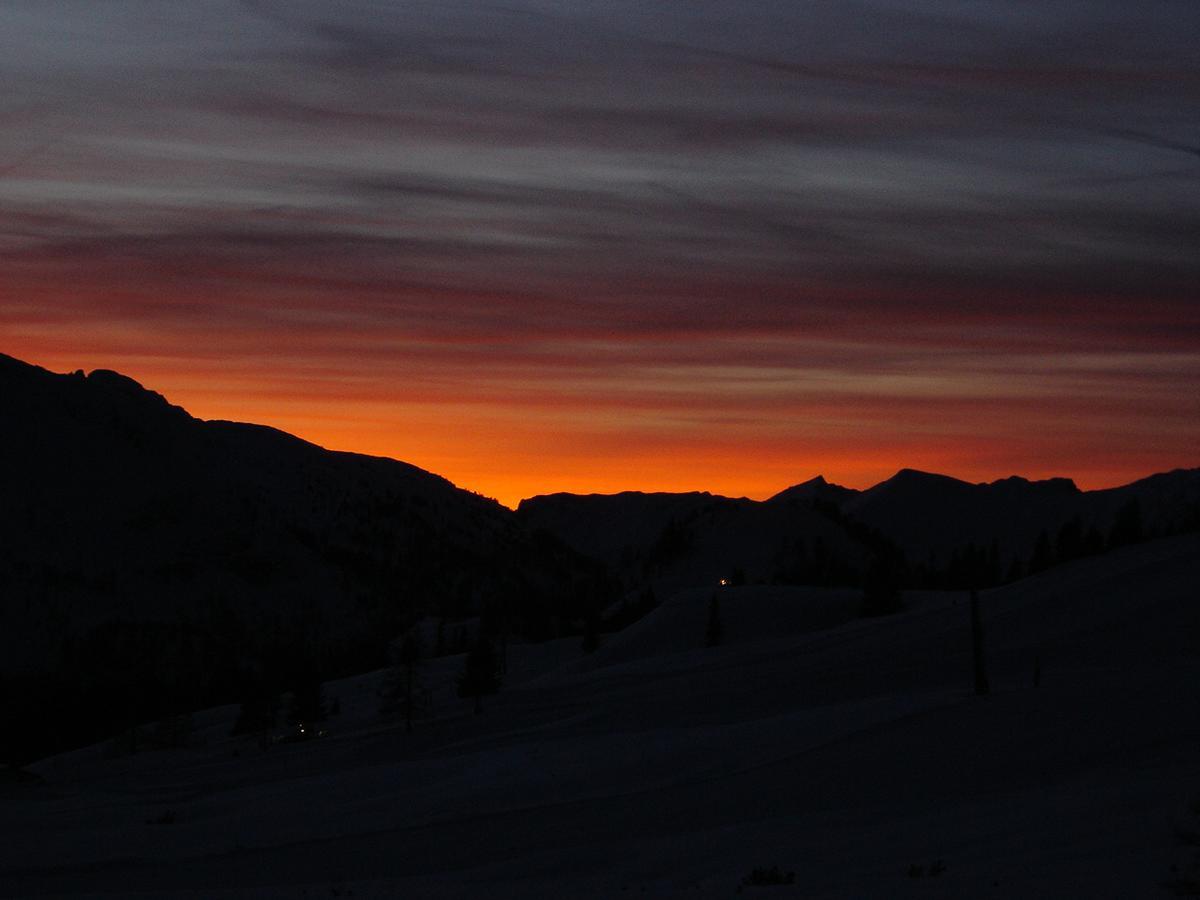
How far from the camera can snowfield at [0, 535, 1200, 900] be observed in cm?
2028

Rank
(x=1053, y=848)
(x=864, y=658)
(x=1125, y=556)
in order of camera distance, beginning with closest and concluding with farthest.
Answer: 1. (x=1053, y=848)
2. (x=864, y=658)
3. (x=1125, y=556)

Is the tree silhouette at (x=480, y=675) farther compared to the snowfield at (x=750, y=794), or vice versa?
the tree silhouette at (x=480, y=675)

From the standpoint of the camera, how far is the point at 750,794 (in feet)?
97.5

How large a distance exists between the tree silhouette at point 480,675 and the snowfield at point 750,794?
49.5 feet

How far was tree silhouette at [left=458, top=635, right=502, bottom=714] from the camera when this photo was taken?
3147 inches

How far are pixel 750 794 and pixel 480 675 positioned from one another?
51528 mm

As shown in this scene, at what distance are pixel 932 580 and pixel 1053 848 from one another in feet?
503

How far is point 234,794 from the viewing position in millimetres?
44375

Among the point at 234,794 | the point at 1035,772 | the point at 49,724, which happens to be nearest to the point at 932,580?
the point at 49,724

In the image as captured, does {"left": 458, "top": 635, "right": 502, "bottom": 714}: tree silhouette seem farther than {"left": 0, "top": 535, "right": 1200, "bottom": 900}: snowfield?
Yes

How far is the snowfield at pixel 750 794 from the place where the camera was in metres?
20.3

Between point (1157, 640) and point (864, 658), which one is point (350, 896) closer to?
point (1157, 640)

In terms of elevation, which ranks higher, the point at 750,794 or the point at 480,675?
the point at 480,675

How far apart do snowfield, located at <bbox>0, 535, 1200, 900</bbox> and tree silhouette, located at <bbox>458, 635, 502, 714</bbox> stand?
15.1 metres
